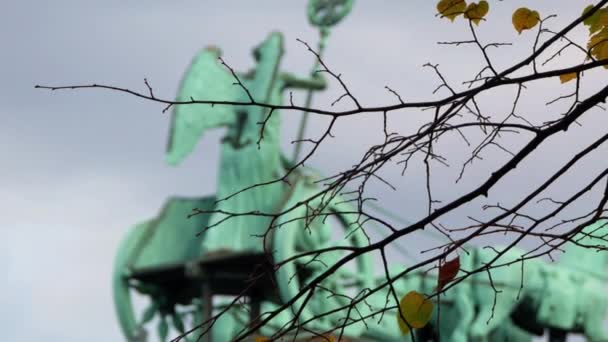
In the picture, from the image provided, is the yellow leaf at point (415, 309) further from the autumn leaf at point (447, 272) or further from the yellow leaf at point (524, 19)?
the yellow leaf at point (524, 19)

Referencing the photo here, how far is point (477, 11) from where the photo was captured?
3.73 m

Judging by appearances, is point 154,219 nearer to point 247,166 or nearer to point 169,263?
point 169,263

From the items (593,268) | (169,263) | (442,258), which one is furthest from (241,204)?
Result: (442,258)

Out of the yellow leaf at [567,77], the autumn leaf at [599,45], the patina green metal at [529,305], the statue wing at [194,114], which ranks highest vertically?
the autumn leaf at [599,45]

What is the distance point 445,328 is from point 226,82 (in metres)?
3.04

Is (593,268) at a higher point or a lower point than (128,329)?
higher

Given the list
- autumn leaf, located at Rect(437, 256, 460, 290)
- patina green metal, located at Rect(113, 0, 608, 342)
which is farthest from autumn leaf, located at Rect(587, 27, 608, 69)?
patina green metal, located at Rect(113, 0, 608, 342)

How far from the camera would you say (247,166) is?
594 inches

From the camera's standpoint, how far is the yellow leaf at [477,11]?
371 cm

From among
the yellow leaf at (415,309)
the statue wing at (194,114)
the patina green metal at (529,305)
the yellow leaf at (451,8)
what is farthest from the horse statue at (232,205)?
the yellow leaf at (415,309)

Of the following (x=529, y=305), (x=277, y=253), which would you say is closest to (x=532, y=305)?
(x=529, y=305)

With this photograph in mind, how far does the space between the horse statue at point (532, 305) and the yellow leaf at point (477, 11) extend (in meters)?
10.3

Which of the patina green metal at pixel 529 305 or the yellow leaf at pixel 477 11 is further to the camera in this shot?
the patina green metal at pixel 529 305

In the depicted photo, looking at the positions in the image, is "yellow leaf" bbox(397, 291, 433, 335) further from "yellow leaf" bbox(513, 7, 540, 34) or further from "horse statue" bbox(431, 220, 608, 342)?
"horse statue" bbox(431, 220, 608, 342)
